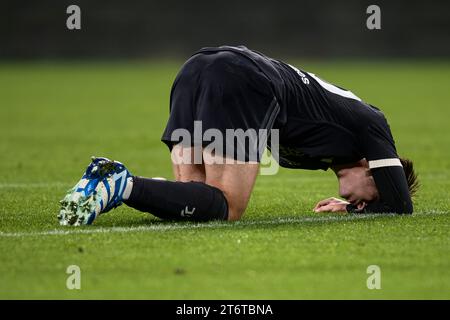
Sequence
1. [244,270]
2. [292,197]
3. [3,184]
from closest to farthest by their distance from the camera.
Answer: [244,270]
[292,197]
[3,184]

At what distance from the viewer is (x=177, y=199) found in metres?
5.89

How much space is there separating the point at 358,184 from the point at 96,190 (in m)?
1.94

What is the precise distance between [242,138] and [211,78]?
46 centimetres

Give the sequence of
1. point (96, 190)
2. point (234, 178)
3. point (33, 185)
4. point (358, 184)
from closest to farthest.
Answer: point (96, 190) → point (234, 178) → point (358, 184) → point (33, 185)

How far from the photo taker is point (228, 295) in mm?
4430

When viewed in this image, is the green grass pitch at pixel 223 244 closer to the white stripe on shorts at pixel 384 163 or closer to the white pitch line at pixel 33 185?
the white pitch line at pixel 33 185

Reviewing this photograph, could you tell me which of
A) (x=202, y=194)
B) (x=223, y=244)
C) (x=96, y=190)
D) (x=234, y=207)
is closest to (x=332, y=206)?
(x=234, y=207)

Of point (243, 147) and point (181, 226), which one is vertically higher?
point (243, 147)

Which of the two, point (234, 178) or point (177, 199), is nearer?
point (177, 199)

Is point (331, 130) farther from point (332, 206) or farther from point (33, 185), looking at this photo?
point (33, 185)

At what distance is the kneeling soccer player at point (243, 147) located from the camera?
5820mm

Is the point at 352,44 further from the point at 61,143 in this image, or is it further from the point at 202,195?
the point at 202,195

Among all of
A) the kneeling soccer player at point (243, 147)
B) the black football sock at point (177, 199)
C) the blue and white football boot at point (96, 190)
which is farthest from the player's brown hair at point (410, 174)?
the blue and white football boot at point (96, 190)

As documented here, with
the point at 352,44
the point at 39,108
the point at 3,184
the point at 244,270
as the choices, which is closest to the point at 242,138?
the point at 244,270
